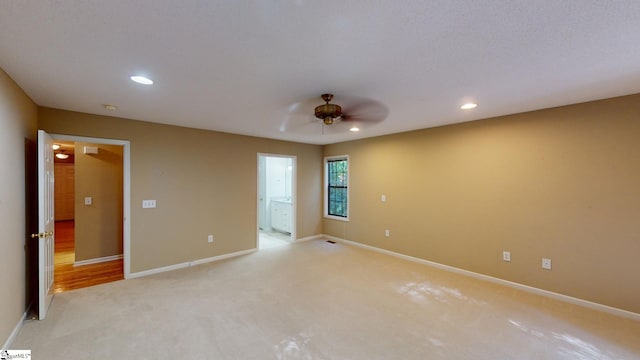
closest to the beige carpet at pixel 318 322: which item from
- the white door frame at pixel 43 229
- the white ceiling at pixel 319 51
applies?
the white door frame at pixel 43 229

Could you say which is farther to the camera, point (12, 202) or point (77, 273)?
point (77, 273)

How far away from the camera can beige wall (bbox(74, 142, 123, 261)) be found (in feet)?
14.6

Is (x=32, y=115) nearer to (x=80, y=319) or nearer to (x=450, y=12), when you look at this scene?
(x=80, y=319)

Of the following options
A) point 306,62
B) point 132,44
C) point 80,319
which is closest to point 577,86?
point 306,62

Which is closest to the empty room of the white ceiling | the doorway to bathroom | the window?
the white ceiling

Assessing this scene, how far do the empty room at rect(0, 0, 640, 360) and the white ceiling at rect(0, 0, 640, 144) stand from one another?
2 cm

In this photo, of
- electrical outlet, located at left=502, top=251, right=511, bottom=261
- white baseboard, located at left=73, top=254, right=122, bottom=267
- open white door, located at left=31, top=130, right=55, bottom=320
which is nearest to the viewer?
open white door, located at left=31, top=130, right=55, bottom=320

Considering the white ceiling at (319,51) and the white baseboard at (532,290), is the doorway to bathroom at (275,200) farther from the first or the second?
the white ceiling at (319,51)

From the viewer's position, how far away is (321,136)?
202 inches

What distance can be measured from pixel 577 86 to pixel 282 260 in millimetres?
4465

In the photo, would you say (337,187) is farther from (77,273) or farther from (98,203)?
(77,273)

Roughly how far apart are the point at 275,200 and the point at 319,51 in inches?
223

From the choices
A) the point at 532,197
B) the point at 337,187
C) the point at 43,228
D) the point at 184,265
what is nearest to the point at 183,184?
the point at 184,265

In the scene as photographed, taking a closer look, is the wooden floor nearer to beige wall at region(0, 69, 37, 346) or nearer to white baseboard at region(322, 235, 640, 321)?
beige wall at region(0, 69, 37, 346)
